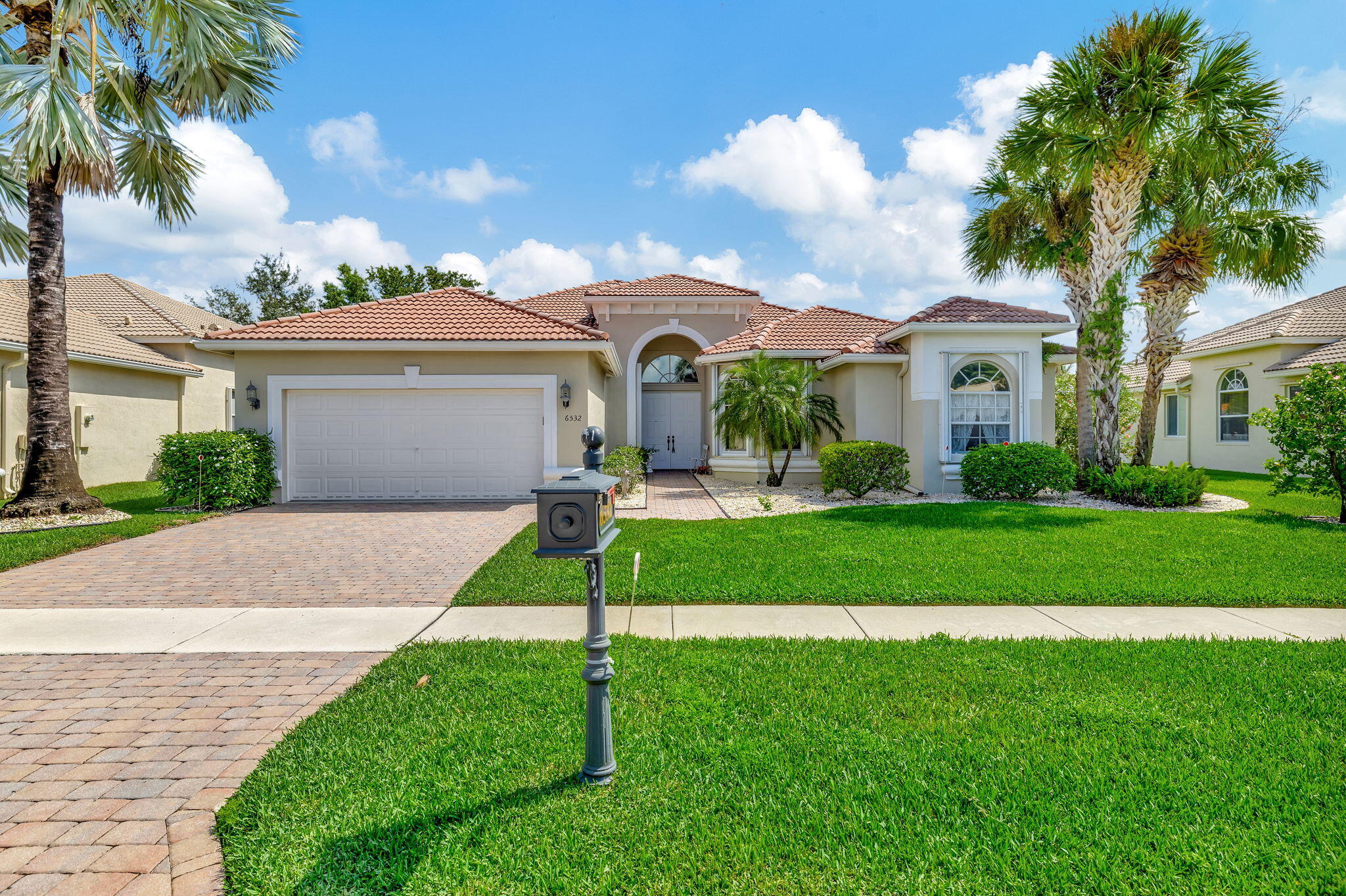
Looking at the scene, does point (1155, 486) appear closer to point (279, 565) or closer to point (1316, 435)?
point (1316, 435)

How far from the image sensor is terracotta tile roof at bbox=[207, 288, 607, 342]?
1298 cm

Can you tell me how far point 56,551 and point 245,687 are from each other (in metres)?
6.67

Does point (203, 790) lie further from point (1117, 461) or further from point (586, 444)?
point (1117, 461)

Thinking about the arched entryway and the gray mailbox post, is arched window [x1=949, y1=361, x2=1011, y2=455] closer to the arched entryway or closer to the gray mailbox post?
the arched entryway

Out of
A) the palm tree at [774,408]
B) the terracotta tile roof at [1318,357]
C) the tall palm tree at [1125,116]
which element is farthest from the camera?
the terracotta tile roof at [1318,357]

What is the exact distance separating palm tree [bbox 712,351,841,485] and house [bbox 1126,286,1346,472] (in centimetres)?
858

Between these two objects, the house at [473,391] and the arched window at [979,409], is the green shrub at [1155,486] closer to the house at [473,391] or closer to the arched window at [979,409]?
the house at [473,391]

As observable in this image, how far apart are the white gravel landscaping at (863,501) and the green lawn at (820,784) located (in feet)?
23.5

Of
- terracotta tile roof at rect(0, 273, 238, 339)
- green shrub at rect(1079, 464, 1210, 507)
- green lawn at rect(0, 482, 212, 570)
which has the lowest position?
green lawn at rect(0, 482, 212, 570)

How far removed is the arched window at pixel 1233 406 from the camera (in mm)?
19344

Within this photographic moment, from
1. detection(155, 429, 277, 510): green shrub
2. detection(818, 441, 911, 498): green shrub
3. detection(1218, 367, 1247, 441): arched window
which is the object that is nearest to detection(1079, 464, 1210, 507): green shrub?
detection(818, 441, 911, 498): green shrub

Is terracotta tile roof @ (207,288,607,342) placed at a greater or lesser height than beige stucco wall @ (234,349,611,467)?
greater

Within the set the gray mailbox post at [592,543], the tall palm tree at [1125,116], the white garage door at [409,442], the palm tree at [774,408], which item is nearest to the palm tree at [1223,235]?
the tall palm tree at [1125,116]

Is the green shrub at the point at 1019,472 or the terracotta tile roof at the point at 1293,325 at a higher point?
the terracotta tile roof at the point at 1293,325
